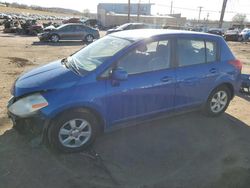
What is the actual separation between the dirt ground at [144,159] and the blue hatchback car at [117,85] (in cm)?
34

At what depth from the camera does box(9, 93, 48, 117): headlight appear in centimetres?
356

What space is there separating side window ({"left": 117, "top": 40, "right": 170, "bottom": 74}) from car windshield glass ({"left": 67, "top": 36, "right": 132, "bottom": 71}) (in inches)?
8.0

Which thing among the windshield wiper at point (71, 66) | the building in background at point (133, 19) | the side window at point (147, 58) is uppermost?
the side window at point (147, 58)

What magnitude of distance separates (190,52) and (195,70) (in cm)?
32

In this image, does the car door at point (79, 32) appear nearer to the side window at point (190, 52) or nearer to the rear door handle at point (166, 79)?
the side window at point (190, 52)

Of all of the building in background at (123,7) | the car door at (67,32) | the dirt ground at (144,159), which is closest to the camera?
the dirt ground at (144,159)

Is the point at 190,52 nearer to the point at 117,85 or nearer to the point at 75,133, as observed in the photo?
the point at 117,85

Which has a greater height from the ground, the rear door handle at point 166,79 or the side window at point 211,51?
the side window at point 211,51

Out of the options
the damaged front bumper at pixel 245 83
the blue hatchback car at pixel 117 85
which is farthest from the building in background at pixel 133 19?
the blue hatchback car at pixel 117 85

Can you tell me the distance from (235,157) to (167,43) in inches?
81.0

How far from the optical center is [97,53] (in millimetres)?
4414

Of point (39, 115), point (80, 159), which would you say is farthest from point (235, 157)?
point (39, 115)

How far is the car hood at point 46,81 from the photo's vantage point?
3721mm

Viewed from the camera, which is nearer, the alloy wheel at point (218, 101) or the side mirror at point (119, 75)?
the side mirror at point (119, 75)
